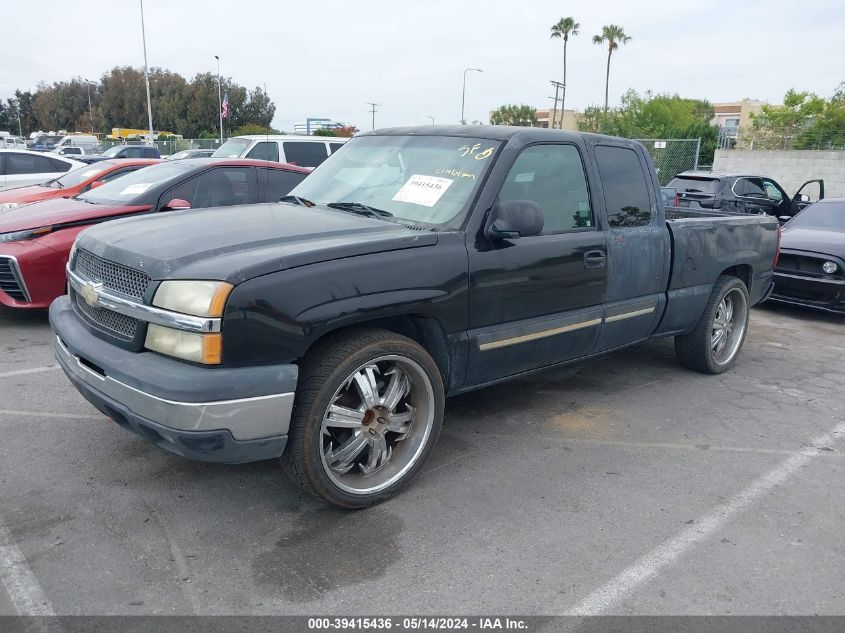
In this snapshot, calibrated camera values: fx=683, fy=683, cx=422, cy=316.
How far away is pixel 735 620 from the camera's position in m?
2.67

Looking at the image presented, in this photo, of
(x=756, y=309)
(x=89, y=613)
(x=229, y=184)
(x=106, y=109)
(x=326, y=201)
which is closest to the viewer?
(x=89, y=613)

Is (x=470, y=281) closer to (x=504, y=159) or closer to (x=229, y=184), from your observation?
(x=504, y=159)

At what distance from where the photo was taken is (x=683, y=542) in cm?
321

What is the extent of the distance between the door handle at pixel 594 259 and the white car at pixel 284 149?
8716 millimetres

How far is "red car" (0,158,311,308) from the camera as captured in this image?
19.3ft

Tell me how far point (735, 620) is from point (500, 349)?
1717 mm

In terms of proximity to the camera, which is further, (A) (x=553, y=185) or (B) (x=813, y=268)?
(B) (x=813, y=268)

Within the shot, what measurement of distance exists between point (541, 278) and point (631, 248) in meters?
0.95

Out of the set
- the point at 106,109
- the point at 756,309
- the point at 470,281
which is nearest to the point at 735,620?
the point at 470,281

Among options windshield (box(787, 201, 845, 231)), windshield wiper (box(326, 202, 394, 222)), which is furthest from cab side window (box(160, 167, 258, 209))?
windshield (box(787, 201, 845, 231))

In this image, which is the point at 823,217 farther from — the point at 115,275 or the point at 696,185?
the point at 115,275

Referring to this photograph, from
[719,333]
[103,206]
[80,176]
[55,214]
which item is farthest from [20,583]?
[80,176]

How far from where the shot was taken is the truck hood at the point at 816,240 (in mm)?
7996

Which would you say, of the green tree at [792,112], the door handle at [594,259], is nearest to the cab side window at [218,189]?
the door handle at [594,259]
